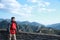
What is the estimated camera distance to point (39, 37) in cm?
1267

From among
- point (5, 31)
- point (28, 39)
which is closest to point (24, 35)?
point (28, 39)

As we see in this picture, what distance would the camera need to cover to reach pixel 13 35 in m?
11.5

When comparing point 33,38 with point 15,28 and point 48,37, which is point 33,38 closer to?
point 48,37

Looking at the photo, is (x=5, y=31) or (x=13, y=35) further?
(x=5, y=31)

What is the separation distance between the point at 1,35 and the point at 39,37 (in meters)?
2.18

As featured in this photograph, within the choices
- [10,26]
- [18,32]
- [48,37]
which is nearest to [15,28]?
[10,26]

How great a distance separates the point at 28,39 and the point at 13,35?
5.17 feet

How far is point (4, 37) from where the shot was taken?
12.7m

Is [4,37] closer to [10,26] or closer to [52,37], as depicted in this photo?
[10,26]

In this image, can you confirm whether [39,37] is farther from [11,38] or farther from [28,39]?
[11,38]

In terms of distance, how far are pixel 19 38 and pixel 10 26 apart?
1.72 m

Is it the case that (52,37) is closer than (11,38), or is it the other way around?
(11,38)

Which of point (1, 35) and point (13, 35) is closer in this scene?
point (13, 35)

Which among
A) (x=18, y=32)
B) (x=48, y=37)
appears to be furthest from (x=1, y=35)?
(x=48, y=37)
